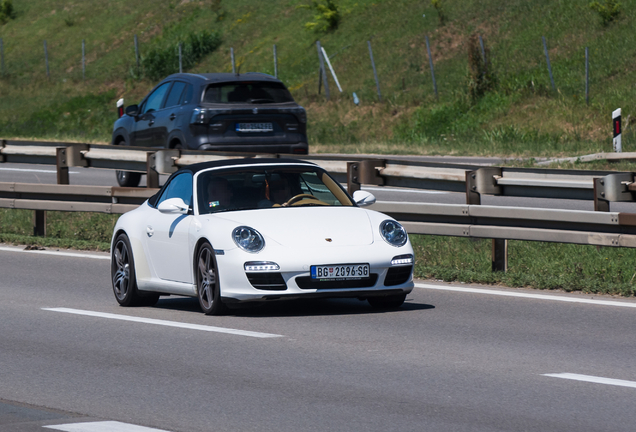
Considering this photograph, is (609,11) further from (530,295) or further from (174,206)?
(174,206)

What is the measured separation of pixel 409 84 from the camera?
37.8 m

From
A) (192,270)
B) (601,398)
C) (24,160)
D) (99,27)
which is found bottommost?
(601,398)

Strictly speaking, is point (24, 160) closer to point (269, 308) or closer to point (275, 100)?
point (275, 100)

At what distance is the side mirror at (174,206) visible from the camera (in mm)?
10016

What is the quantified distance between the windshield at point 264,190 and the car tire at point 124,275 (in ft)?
3.53

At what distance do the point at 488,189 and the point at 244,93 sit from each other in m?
6.60

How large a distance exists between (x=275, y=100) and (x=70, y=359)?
1044 cm

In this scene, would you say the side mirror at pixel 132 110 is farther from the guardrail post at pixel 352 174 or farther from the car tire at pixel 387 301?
the car tire at pixel 387 301

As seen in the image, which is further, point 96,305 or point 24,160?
point 24,160

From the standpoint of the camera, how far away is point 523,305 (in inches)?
393

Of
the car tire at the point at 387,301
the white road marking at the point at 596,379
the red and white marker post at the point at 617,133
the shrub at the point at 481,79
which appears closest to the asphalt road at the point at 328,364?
the white road marking at the point at 596,379

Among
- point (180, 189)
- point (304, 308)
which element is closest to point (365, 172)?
point (180, 189)

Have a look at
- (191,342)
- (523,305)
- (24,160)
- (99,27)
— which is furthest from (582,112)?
(99,27)

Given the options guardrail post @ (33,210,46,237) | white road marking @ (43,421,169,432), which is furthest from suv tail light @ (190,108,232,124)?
white road marking @ (43,421,169,432)
